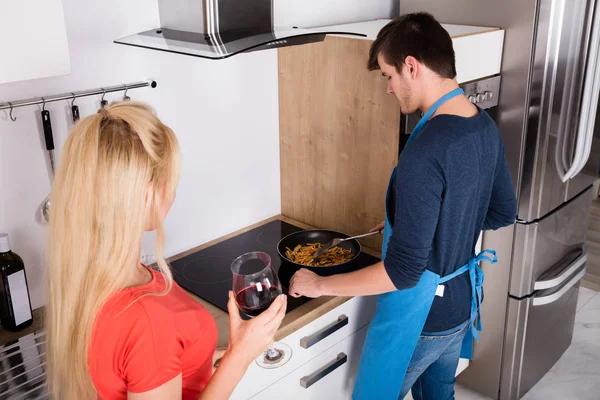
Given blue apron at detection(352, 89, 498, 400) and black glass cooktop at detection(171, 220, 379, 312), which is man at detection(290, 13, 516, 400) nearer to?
blue apron at detection(352, 89, 498, 400)

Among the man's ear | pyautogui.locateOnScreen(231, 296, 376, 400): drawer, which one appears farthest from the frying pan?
the man's ear

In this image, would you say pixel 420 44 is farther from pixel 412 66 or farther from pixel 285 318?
pixel 285 318

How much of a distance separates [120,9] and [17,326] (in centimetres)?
94

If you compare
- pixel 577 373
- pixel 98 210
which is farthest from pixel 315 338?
pixel 577 373

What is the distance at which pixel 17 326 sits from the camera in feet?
5.32

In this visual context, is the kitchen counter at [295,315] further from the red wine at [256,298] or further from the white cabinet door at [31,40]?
the white cabinet door at [31,40]

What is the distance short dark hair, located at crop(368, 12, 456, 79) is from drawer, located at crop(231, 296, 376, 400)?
784mm

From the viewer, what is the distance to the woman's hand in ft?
3.96

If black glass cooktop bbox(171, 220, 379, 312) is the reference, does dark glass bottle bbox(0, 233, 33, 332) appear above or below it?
above

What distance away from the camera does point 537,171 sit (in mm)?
2234

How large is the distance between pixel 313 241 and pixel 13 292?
0.96 m

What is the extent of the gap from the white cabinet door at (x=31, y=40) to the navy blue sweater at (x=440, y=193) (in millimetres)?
828

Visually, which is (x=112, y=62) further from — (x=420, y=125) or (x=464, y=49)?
(x=464, y=49)

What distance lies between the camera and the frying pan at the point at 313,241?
182cm
